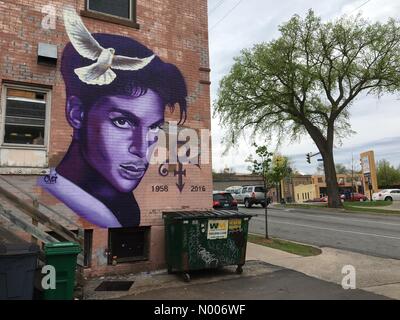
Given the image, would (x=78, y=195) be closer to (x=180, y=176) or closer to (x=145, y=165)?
(x=145, y=165)

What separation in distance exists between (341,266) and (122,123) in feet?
19.8

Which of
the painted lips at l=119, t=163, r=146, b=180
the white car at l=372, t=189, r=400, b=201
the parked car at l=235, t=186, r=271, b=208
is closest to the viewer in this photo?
the painted lips at l=119, t=163, r=146, b=180

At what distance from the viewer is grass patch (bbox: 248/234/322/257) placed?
10.8 meters

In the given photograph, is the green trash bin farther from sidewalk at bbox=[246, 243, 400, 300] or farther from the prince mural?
sidewalk at bbox=[246, 243, 400, 300]

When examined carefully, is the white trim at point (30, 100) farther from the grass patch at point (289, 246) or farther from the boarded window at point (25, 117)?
the grass patch at point (289, 246)

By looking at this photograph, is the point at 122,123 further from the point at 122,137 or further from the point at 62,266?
the point at 62,266

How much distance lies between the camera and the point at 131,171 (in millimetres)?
8312

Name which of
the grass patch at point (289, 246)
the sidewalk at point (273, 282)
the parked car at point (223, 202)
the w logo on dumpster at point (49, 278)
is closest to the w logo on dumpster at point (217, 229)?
the sidewalk at point (273, 282)

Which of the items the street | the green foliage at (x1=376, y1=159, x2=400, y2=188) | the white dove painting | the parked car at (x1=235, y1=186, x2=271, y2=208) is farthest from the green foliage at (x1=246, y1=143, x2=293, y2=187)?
the green foliage at (x1=376, y1=159, x2=400, y2=188)

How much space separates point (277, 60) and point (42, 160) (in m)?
25.4

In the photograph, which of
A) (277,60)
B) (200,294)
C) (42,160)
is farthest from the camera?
(277,60)

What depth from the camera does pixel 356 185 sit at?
82.7 meters

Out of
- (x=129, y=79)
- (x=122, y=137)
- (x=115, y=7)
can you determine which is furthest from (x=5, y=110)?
(x=115, y=7)
